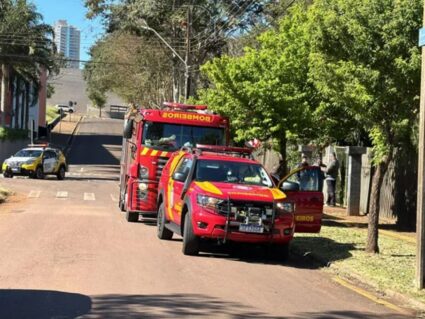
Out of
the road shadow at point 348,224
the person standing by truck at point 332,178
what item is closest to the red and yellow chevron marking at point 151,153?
the road shadow at point 348,224

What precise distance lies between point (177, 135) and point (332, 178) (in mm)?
7714

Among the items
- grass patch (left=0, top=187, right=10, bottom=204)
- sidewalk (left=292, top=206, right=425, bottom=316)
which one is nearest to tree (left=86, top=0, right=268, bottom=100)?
grass patch (left=0, top=187, right=10, bottom=204)

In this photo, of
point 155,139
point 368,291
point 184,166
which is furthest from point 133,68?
point 368,291

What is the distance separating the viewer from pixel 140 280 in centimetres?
909

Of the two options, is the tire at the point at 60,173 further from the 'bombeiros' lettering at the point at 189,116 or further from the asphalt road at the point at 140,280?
the 'bombeiros' lettering at the point at 189,116

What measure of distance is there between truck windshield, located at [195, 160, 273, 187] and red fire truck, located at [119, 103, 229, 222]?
3092 millimetres

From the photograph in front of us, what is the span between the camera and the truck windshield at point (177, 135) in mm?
16109

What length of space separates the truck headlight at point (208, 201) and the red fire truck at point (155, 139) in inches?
171

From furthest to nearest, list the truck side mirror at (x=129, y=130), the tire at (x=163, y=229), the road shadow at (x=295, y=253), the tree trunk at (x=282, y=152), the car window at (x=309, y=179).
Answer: the tree trunk at (x=282, y=152) → the truck side mirror at (x=129, y=130) → the car window at (x=309, y=179) → the tire at (x=163, y=229) → the road shadow at (x=295, y=253)

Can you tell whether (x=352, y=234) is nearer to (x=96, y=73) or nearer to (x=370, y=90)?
(x=370, y=90)

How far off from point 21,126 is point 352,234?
63874 millimetres

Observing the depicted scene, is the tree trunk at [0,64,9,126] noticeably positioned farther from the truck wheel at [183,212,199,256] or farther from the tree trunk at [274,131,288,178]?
the truck wheel at [183,212,199,256]

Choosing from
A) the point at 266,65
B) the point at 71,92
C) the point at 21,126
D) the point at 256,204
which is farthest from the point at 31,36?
the point at 71,92

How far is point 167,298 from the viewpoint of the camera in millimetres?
8000
